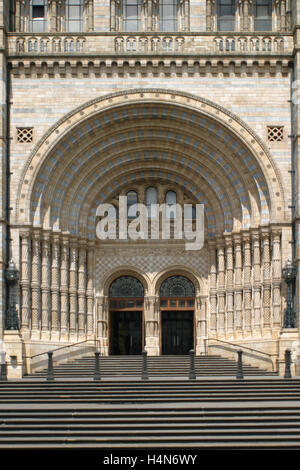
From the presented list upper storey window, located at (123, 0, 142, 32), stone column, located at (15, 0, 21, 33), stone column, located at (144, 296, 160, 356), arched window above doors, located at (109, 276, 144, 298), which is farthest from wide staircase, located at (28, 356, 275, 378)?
stone column, located at (15, 0, 21, 33)

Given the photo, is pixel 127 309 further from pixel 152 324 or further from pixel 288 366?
pixel 288 366

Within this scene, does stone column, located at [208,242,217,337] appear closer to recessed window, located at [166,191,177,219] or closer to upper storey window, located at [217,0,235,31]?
recessed window, located at [166,191,177,219]

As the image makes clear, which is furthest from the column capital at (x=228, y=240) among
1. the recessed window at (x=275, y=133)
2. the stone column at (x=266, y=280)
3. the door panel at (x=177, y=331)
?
the recessed window at (x=275, y=133)

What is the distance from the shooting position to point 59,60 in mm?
30688

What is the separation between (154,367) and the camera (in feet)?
96.3

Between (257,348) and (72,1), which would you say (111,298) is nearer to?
(257,348)

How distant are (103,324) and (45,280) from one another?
3.55 meters

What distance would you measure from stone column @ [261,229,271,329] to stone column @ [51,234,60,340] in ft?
25.2

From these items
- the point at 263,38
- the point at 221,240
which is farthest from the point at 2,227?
the point at 263,38

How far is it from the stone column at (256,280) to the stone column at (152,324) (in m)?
4.47

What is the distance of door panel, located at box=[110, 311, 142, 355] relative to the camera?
33.6 meters

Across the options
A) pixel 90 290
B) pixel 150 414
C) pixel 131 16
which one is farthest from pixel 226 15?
pixel 150 414

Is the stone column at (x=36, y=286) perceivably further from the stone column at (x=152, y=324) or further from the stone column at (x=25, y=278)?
the stone column at (x=152, y=324)
